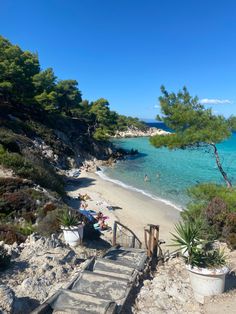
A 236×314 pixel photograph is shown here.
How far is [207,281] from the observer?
6973 mm

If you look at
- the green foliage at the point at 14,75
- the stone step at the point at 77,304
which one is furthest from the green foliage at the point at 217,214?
the green foliage at the point at 14,75

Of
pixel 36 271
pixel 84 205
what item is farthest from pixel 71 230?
pixel 84 205

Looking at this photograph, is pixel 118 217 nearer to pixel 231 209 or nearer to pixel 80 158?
pixel 231 209

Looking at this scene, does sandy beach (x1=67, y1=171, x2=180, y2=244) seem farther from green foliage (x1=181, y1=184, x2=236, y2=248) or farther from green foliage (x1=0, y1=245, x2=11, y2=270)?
green foliage (x1=0, y1=245, x2=11, y2=270)

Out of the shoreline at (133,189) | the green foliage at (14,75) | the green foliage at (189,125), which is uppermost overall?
the green foliage at (14,75)

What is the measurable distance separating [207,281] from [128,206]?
631 inches

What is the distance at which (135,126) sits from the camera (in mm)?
126062

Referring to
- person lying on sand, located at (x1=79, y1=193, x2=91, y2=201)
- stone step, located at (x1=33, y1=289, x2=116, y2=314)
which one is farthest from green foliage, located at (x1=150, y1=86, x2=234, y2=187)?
stone step, located at (x1=33, y1=289, x2=116, y2=314)

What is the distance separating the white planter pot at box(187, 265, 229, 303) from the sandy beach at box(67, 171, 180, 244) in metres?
8.44

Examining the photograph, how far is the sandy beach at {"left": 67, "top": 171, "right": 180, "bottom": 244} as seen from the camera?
18766 mm

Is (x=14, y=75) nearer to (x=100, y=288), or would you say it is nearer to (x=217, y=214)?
(x=217, y=214)

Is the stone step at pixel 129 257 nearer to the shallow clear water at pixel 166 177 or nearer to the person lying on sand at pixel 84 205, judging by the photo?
the person lying on sand at pixel 84 205

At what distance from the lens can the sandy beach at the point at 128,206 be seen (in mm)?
18766

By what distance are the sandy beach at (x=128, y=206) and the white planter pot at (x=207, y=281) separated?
844 centimetres
